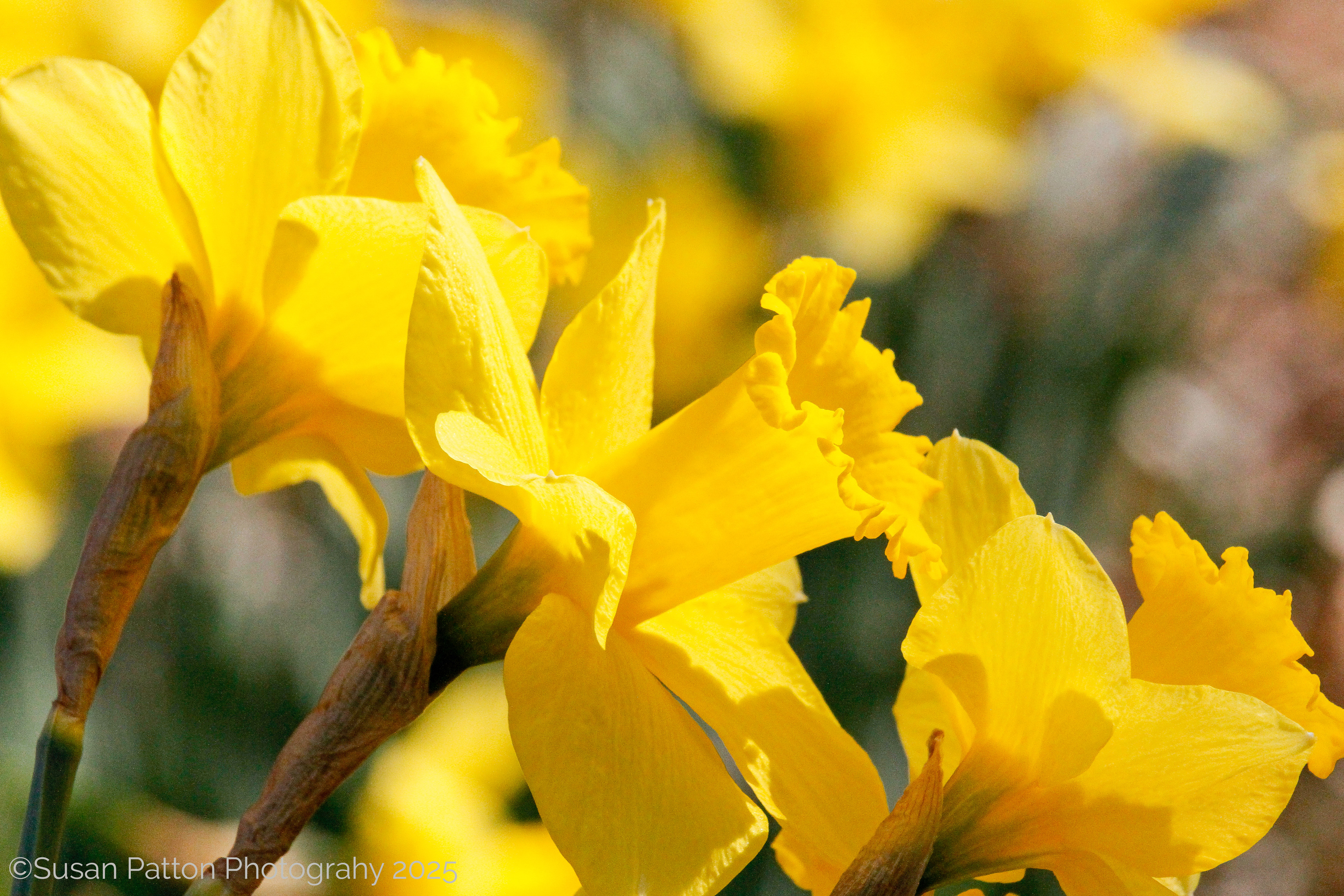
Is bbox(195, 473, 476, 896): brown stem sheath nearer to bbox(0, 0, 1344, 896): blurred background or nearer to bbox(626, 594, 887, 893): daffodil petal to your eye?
bbox(626, 594, 887, 893): daffodil petal

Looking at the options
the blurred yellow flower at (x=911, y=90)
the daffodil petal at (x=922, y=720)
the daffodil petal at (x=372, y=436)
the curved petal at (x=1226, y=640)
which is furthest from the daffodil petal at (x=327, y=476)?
the blurred yellow flower at (x=911, y=90)

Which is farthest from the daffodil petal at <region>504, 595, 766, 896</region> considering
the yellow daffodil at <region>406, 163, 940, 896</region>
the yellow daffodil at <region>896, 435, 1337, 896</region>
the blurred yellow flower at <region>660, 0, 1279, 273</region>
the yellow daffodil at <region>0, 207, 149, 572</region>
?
the blurred yellow flower at <region>660, 0, 1279, 273</region>

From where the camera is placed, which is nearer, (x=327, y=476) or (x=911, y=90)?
(x=327, y=476)

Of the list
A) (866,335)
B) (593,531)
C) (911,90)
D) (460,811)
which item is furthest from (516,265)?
(911,90)

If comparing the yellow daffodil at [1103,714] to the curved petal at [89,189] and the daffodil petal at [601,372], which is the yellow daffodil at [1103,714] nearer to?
the daffodil petal at [601,372]

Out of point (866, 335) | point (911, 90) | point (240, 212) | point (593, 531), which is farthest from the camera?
point (911, 90)

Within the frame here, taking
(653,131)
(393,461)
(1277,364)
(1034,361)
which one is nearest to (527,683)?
(393,461)

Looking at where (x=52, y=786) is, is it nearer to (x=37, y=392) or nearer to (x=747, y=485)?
(x=747, y=485)

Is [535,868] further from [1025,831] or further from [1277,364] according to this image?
[1277,364]
